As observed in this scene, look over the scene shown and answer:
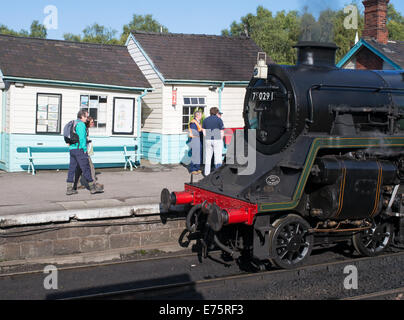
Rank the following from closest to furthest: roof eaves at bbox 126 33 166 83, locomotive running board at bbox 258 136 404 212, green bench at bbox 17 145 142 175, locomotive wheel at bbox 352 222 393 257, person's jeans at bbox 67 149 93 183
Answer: locomotive running board at bbox 258 136 404 212 → locomotive wheel at bbox 352 222 393 257 → person's jeans at bbox 67 149 93 183 → green bench at bbox 17 145 142 175 → roof eaves at bbox 126 33 166 83

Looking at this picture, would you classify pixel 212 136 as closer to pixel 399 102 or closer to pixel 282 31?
pixel 399 102

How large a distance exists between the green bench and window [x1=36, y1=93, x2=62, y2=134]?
0.48 metres

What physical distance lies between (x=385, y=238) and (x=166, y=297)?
3.50 m

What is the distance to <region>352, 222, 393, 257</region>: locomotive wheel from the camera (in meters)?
6.61

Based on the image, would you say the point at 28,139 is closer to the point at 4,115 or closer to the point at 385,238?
the point at 4,115

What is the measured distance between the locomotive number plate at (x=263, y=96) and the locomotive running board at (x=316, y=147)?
1006 millimetres

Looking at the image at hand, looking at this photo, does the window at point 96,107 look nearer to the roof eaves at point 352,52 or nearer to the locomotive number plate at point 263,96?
the locomotive number plate at point 263,96

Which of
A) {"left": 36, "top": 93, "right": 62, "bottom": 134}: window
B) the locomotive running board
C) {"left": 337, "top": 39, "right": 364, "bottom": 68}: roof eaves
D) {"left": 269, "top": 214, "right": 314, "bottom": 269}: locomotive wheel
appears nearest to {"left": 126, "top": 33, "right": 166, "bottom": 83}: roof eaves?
{"left": 36, "top": 93, "right": 62, "bottom": 134}: window

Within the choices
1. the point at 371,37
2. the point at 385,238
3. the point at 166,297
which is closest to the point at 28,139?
the point at 166,297

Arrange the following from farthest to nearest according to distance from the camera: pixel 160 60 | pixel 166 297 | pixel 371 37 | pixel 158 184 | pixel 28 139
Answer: pixel 371 37 → pixel 160 60 → pixel 28 139 → pixel 158 184 → pixel 166 297

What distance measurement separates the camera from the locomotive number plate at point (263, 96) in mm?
6487

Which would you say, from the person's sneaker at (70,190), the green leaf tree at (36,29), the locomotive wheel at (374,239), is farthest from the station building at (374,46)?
the green leaf tree at (36,29)

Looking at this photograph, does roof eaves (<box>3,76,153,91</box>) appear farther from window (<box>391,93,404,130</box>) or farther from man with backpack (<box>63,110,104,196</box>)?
window (<box>391,93,404,130</box>)

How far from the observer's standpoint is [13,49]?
12.4 metres
